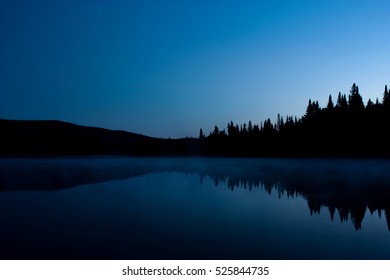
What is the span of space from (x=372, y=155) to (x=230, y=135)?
82.5 metres

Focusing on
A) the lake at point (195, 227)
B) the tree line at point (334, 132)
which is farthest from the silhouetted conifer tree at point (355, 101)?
the lake at point (195, 227)

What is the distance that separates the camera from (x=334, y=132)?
106500mm

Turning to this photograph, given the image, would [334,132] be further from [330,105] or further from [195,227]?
[195,227]

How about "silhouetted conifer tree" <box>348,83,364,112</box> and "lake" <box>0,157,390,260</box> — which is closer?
"lake" <box>0,157,390,260</box>

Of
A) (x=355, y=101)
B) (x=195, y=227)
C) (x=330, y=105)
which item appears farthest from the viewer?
(x=330, y=105)

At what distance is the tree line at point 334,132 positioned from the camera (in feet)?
315

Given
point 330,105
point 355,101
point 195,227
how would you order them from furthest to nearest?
point 330,105
point 355,101
point 195,227

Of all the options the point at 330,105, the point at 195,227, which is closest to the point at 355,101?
the point at 330,105

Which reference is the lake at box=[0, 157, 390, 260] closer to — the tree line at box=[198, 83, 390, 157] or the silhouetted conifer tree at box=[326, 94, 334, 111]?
the tree line at box=[198, 83, 390, 157]

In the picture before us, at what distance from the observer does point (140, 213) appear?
14.9 meters

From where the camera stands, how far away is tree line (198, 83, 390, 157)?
95938 mm

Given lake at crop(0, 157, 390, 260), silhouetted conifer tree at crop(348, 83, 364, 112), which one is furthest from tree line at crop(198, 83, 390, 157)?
lake at crop(0, 157, 390, 260)

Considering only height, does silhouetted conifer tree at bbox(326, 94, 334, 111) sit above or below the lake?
above
